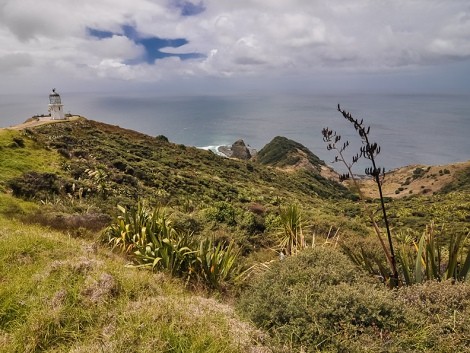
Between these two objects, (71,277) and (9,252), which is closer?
(71,277)

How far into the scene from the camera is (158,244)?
5.85 meters

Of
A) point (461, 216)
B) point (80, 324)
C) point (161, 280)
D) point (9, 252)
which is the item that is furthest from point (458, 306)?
point (461, 216)

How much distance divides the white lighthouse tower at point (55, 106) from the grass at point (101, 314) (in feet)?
164

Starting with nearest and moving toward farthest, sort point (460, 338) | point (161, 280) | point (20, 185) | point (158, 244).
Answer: point (460, 338) < point (161, 280) < point (158, 244) < point (20, 185)

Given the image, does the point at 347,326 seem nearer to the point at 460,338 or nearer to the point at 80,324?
the point at 460,338

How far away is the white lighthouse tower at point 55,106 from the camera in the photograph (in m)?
48.0

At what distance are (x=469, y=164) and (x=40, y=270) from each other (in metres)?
92.9

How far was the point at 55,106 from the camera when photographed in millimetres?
48219

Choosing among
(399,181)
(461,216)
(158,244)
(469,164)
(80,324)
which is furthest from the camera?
(399,181)

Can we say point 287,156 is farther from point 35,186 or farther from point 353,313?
point 353,313

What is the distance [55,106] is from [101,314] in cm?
5205

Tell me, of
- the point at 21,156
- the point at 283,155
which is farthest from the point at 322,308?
the point at 283,155

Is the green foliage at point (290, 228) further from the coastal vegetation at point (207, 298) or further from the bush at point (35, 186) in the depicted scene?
the bush at point (35, 186)

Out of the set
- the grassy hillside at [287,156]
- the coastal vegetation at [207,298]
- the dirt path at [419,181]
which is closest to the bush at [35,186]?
the coastal vegetation at [207,298]
